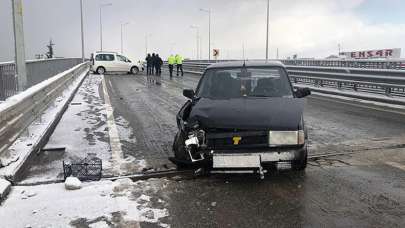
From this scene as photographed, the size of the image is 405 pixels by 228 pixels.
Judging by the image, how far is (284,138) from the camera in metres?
4.91

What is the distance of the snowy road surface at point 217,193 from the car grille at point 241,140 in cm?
51

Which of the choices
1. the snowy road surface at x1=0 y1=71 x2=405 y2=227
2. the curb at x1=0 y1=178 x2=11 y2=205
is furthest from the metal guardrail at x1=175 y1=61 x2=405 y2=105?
the curb at x1=0 y1=178 x2=11 y2=205

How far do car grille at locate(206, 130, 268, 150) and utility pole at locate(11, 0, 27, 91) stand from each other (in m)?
5.65

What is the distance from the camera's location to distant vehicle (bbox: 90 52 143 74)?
35156 mm

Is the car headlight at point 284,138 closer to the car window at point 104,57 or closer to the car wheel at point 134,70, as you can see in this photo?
the car window at point 104,57

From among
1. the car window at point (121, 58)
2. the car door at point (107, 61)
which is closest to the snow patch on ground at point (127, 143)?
the car door at point (107, 61)

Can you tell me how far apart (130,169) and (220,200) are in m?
1.66

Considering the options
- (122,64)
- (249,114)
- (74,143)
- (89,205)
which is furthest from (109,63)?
(89,205)

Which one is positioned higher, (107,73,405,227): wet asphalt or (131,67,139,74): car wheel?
(131,67,139,74): car wheel

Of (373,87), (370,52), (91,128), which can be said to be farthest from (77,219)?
(370,52)

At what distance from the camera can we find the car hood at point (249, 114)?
195 inches

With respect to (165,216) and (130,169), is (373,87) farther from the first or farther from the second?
(165,216)

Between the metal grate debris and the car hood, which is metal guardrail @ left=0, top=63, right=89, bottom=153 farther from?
the car hood

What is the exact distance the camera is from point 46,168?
588cm
